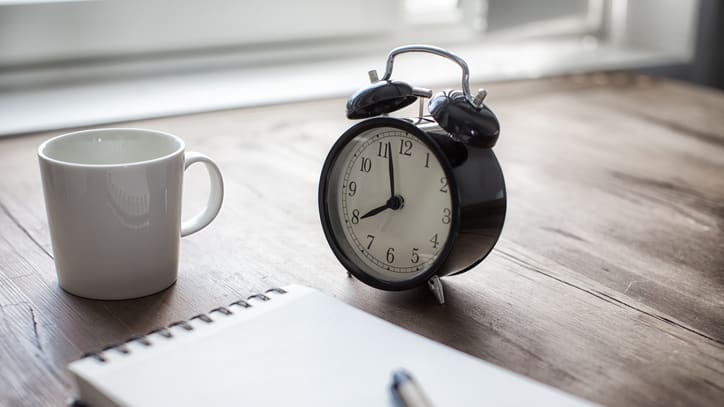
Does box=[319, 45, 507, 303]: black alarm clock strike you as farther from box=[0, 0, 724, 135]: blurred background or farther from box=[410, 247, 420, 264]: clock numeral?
box=[0, 0, 724, 135]: blurred background

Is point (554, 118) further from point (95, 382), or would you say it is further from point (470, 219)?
point (95, 382)

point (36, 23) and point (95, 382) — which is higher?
point (36, 23)

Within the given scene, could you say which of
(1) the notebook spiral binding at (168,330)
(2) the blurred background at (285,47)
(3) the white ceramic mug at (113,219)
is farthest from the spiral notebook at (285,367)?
(2) the blurred background at (285,47)

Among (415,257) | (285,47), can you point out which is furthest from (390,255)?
(285,47)

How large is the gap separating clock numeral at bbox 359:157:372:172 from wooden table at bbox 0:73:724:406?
0.36ft

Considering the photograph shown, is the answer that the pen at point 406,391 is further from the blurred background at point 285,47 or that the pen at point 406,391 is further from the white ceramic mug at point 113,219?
the blurred background at point 285,47

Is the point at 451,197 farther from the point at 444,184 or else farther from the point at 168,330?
the point at 168,330

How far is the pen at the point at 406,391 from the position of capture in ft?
1.81

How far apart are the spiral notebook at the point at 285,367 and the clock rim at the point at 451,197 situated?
0.26 feet

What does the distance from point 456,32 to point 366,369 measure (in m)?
1.50

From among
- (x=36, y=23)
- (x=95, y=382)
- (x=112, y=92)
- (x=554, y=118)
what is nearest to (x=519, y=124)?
(x=554, y=118)

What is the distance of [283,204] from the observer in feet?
3.38

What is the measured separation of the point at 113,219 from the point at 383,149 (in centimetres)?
24

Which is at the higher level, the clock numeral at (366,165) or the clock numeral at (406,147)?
the clock numeral at (406,147)
